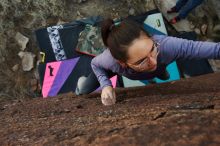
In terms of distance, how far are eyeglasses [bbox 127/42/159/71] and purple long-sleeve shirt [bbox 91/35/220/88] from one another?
0.07 metres

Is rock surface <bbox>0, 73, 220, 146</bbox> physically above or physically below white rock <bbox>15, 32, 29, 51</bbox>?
below

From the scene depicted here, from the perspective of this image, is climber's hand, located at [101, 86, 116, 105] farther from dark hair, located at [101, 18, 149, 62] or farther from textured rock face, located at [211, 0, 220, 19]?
textured rock face, located at [211, 0, 220, 19]

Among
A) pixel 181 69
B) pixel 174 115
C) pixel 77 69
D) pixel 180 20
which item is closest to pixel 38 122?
pixel 174 115

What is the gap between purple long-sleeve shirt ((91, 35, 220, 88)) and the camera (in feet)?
5.95

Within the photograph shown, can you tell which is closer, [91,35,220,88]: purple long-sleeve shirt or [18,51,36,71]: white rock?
[91,35,220,88]: purple long-sleeve shirt

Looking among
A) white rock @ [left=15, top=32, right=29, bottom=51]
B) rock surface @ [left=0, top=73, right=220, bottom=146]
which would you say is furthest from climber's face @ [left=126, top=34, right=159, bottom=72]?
white rock @ [left=15, top=32, right=29, bottom=51]

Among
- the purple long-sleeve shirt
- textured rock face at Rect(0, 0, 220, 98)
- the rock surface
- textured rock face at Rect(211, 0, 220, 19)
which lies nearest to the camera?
the rock surface

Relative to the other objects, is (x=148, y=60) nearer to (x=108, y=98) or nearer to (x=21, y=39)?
(x=108, y=98)

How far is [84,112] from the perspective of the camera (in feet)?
6.43

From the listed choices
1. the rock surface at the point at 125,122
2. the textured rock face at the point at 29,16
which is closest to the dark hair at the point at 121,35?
the rock surface at the point at 125,122

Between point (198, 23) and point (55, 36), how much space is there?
176 cm

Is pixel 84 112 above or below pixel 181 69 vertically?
above

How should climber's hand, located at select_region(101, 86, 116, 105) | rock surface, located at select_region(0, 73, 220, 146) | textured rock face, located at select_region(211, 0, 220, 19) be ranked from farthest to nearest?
1. textured rock face, located at select_region(211, 0, 220, 19)
2. climber's hand, located at select_region(101, 86, 116, 105)
3. rock surface, located at select_region(0, 73, 220, 146)

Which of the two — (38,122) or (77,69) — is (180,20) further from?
(38,122)
